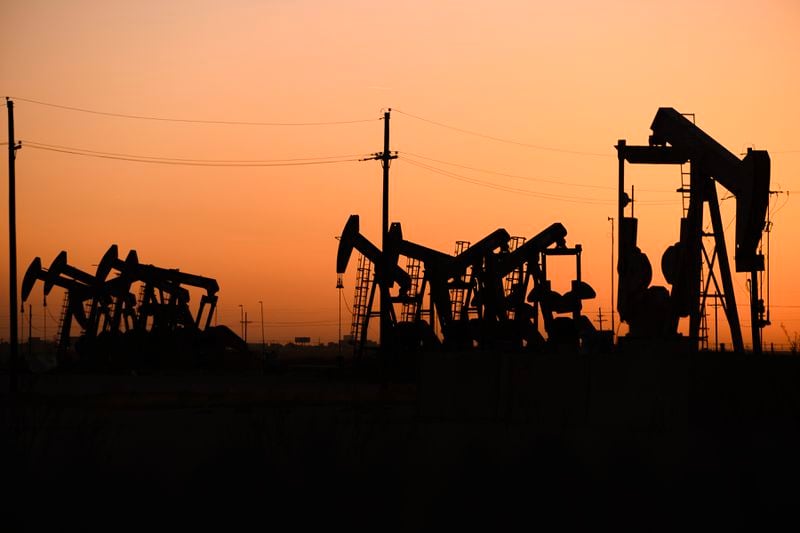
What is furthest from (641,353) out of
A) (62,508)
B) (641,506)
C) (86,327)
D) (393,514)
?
(86,327)

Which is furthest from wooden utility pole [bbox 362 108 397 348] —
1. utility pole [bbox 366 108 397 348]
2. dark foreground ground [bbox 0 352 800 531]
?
dark foreground ground [bbox 0 352 800 531]

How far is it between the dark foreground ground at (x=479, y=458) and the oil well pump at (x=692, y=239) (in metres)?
1.22

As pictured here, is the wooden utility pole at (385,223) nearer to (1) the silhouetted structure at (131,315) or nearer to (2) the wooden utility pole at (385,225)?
(2) the wooden utility pole at (385,225)

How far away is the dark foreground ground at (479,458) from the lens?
9477mm

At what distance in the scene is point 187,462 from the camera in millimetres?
12133

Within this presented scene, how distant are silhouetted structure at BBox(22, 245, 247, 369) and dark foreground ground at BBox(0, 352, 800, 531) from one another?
2610 cm

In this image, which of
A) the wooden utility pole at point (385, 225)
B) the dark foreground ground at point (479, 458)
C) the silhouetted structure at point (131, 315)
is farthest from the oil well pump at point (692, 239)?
the silhouetted structure at point (131, 315)

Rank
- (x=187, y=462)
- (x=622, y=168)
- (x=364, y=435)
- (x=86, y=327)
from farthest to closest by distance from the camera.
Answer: (x=86, y=327), (x=622, y=168), (x=364, y=435), (x=187, y=462)

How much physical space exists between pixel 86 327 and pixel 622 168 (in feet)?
106

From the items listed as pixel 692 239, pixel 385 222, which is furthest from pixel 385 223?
pixel 692 239

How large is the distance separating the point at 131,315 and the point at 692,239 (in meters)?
33.3

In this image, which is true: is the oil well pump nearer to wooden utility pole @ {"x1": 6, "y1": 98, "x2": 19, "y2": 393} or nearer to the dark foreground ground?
the dark foreground ground

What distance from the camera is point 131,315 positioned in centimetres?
4791

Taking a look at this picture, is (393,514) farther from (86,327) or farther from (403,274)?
(86,327)
